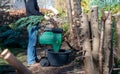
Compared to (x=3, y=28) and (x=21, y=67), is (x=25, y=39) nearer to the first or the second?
(x=3, y=28)

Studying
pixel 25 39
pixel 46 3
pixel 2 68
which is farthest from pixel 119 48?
pixel 46 3

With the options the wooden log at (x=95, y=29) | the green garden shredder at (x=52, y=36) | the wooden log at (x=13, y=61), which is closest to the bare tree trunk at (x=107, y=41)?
the wooden log at (x=95, y=29)

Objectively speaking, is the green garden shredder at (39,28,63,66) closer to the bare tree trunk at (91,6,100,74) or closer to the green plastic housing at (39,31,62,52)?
the green plastic housing at (39,31,62,52)

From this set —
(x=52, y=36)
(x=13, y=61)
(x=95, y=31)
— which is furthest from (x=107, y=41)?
(x=52, y=36)

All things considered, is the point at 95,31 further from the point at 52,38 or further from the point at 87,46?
the point at 52,38

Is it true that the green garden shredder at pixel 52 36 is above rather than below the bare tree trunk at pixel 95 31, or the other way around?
below

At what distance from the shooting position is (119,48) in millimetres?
4434

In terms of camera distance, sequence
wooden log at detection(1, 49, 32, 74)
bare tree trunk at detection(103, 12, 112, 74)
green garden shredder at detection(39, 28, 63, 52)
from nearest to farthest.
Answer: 1. wooden log at detection(1, 49, 32, 74)
2. bare tree trunk at detection(103, 12, 112, 74)
3. green garden shredder at detection(39, 28, 63, 52)

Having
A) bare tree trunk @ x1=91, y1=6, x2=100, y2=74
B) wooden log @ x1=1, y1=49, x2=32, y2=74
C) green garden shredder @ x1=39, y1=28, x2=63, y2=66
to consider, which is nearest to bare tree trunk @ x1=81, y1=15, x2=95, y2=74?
bare tree trunk @ x1=91, y1=6, x2=100, y2=74

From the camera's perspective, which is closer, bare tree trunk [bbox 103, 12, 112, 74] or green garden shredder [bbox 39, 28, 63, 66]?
bare tree trunk [bbox 103, 12, 112, 74]

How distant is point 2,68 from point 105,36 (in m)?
5.29

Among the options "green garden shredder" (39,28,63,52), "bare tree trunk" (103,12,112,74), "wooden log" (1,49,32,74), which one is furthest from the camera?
"green garden shredder" (39,28,63,52)

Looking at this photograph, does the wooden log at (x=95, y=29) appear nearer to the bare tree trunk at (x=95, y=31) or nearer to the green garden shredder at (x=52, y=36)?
the bare tree trunk at (x=95, y=31)

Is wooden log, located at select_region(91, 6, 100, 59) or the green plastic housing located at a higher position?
wooden log, located at select_region(91, 6, 100, 59)
